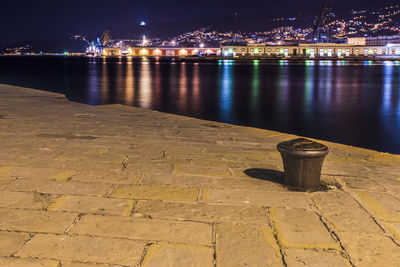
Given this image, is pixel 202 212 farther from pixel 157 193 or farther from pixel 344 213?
pixel 344 213

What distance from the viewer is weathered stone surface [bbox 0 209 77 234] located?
116 inches

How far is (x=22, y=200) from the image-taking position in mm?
3529

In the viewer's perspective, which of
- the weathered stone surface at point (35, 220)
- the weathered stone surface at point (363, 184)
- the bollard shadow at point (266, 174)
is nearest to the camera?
the weathered stone surface at point (35, 220)

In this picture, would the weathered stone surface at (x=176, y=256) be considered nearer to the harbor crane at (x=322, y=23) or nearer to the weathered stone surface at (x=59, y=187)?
the weathered stone surface at (x=59, y=187)

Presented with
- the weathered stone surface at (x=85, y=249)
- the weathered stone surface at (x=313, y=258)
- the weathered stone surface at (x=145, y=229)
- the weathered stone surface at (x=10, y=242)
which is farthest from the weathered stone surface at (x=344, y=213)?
the weathered stone surface at (x=10, y=242)

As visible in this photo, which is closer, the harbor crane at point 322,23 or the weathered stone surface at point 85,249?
the weathered stone surface at point 85,249

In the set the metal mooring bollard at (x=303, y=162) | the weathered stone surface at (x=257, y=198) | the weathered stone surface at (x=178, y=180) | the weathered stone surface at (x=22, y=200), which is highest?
the metal mooring bollard at (x=303, y=162)

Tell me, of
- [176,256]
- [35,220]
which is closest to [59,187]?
[35,220]

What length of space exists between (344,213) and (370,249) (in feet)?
2.14

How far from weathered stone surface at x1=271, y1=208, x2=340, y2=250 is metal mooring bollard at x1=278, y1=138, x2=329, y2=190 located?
585 mm

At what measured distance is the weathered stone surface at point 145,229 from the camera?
9.41 feet

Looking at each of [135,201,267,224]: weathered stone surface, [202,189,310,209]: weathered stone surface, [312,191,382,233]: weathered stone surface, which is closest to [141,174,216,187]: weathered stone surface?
[202,189,310,209]: weathered stone surface

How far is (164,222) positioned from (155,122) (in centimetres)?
580

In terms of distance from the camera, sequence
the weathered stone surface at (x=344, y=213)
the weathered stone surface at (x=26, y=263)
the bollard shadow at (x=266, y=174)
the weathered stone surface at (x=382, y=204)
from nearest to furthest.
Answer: the weathered stone surface at (x=26, y=263) → the weathered stone surface at (x=344, y=213) → the weathered stone surface at (x=382, y=204) → the bollard shadow at (x=266, y=174)
